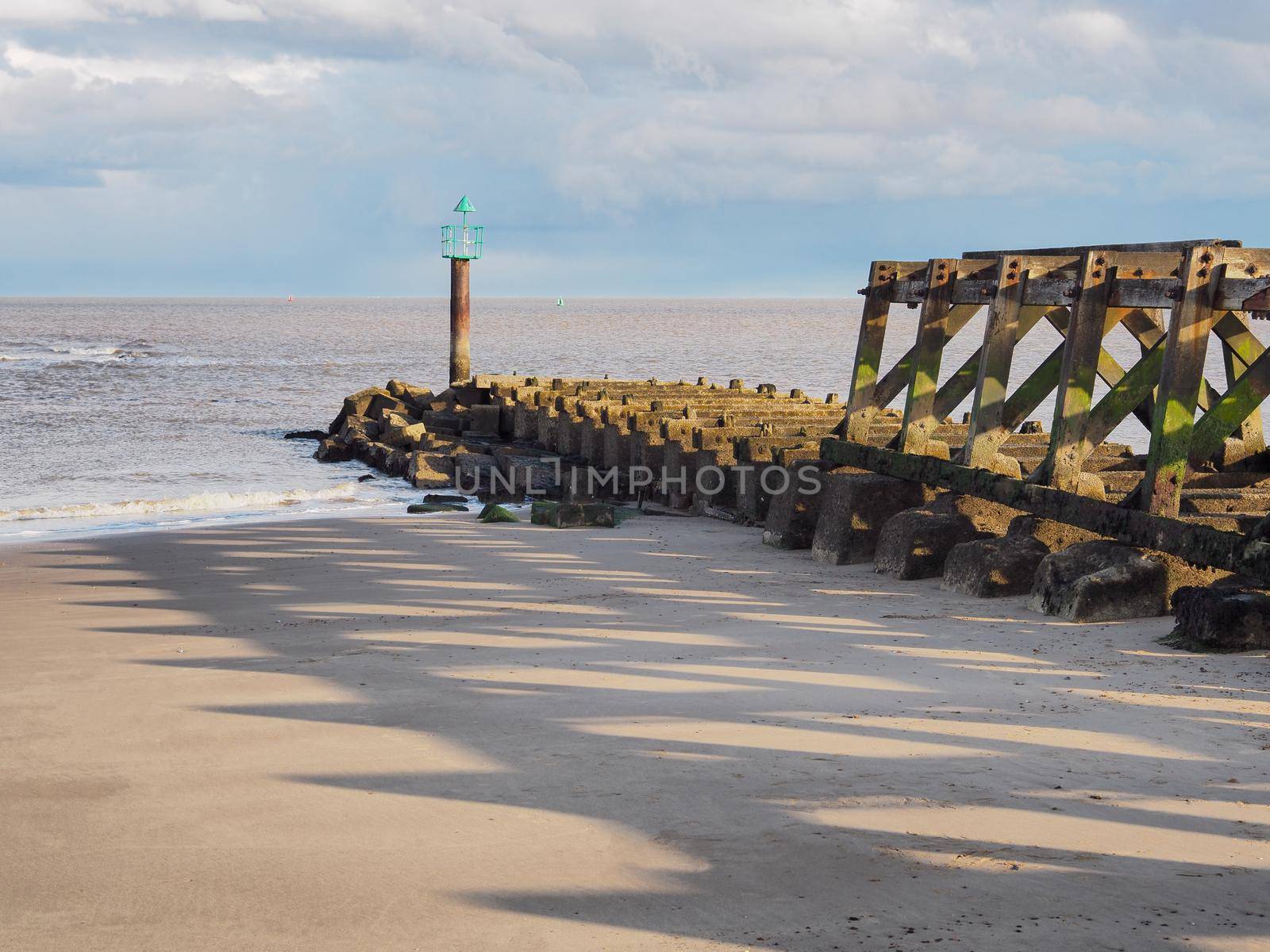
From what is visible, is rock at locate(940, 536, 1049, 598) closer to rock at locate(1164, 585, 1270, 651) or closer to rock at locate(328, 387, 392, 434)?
rock at locate(1164, 585, 1270, 651)

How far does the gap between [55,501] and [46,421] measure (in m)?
13.8

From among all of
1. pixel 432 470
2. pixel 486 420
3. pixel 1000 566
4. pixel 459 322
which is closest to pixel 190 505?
pixel 432 470

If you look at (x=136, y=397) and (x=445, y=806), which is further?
(x=136, y=397)

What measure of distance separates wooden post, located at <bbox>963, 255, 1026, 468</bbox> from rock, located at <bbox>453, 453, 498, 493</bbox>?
29.5 feet

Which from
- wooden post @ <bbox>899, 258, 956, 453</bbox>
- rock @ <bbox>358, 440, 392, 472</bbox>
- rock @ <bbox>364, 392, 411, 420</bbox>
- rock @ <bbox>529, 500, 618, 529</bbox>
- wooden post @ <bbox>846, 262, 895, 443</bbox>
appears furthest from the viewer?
rock @ <bbox>364, 392, 411, 420</bbox>

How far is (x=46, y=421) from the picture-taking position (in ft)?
97.8

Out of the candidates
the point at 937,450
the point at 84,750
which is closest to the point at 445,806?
the point at 84,750

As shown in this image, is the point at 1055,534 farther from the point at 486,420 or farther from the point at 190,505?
the point at 486,420

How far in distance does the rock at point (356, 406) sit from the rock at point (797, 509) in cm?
1569

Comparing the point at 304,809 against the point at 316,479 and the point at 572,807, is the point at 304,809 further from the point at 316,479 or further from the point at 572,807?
the point at 316,479

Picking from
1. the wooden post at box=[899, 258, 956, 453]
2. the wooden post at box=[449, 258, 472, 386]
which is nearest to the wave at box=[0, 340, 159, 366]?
the wooden post at box=[449, 258, 472, 386]

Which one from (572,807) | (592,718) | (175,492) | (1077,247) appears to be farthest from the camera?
(175,492)

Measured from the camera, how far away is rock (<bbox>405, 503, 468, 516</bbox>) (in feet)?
50.9

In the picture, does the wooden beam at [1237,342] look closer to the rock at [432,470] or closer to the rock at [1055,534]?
the rock at [1055,534]
